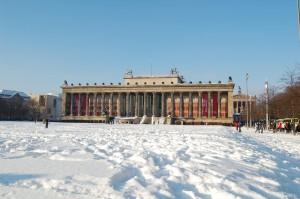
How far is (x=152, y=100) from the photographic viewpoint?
141000 mm

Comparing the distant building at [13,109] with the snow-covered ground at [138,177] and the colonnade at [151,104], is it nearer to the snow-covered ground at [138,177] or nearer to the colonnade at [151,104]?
the colonnade at [151,104]

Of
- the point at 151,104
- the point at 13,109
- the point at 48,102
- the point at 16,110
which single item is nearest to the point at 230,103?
the point at 151,104

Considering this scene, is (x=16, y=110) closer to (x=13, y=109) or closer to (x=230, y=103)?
(x=13, y=109)

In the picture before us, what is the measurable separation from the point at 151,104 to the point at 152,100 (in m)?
1.81

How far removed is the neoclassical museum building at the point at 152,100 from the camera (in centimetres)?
13169

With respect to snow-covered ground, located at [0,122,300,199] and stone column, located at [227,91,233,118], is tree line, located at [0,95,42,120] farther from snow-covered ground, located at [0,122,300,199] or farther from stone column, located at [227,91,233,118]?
snow-covered ground, located at [0,122,300,199]

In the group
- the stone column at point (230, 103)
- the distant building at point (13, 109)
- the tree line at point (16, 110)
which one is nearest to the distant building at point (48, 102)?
the tree line at point (16, 110)

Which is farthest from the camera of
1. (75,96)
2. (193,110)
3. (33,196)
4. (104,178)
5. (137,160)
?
(75,96)

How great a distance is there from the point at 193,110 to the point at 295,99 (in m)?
92.7

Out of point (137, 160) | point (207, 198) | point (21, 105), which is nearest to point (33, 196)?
point (207, 198)

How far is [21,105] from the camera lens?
155000mm

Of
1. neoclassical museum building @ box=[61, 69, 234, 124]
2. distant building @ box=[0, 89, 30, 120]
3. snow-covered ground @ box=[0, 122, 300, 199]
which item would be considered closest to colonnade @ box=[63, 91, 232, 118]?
neoclassical museum building @ box=[61, 69, 234, 124]

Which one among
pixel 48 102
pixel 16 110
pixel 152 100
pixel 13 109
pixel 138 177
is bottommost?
pixel 138 177

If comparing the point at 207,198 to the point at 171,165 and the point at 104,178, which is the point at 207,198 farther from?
the point at 171,165
